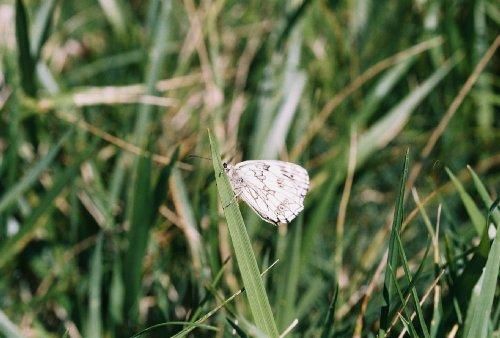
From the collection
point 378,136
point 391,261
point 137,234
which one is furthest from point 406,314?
point 378,136

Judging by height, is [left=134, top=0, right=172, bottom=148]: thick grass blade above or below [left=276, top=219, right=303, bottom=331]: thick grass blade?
above

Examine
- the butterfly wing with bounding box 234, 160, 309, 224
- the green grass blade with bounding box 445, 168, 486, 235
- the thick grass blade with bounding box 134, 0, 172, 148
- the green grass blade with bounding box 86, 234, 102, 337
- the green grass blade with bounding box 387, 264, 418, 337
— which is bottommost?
the green grass blade with bounding box 86, 234, 102, 337

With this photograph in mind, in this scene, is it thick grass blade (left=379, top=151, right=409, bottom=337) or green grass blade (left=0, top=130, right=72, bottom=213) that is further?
green grass blade (left=0, top=130, right=72, bottom=213)

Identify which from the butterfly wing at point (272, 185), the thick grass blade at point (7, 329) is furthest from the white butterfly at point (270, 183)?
the thick grass blade at point (7, 329)

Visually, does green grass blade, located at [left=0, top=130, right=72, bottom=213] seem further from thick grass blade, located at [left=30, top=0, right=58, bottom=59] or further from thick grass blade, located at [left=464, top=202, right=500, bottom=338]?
thick grass blade, located at [left=464, top=202, right=500, bottom=338]

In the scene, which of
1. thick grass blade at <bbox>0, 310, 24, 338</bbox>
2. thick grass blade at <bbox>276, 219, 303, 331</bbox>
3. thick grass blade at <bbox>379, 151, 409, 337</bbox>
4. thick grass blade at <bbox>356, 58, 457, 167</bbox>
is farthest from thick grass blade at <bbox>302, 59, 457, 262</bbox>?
thick grass blade at <bbox>0, 310, 24, 338</bbox>

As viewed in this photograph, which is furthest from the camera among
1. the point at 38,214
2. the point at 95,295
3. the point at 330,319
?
the point at 38,214

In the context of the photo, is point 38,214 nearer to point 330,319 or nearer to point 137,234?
point 137,234
